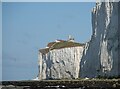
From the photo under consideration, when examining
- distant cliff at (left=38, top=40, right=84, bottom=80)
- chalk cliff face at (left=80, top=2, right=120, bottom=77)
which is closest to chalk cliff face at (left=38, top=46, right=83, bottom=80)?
distant cliff at (left=38, top=40, right=84, bottom=80)

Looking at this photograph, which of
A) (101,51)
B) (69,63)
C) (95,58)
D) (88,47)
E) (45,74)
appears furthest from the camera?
(45,74)

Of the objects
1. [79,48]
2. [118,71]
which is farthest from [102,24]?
[79,48]

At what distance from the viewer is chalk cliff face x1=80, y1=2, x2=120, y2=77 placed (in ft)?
158

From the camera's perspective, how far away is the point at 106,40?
51562mm

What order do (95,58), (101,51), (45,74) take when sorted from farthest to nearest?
(45,74), (95,58), (101,51)

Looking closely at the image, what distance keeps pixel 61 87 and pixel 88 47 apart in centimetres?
2026

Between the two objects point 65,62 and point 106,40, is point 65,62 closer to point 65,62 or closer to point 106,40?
point 65,62

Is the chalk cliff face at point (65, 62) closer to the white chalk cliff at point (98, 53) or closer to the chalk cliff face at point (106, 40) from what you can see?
the white chalk cliff at point (98, 53)

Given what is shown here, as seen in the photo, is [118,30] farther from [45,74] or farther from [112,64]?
[45,74]

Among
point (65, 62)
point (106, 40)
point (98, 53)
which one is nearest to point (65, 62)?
point (65, 62)

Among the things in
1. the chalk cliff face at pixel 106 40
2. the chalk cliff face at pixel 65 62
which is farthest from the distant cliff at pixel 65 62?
the chalk cliff face at pixel 106 40

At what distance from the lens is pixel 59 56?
81.2 metres

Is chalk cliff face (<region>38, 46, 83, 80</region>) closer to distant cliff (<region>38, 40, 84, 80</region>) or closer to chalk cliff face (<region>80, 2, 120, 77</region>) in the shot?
distant cliff (<region>38, 40, 84, 80</region>)

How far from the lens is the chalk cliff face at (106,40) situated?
4806 centimetres
